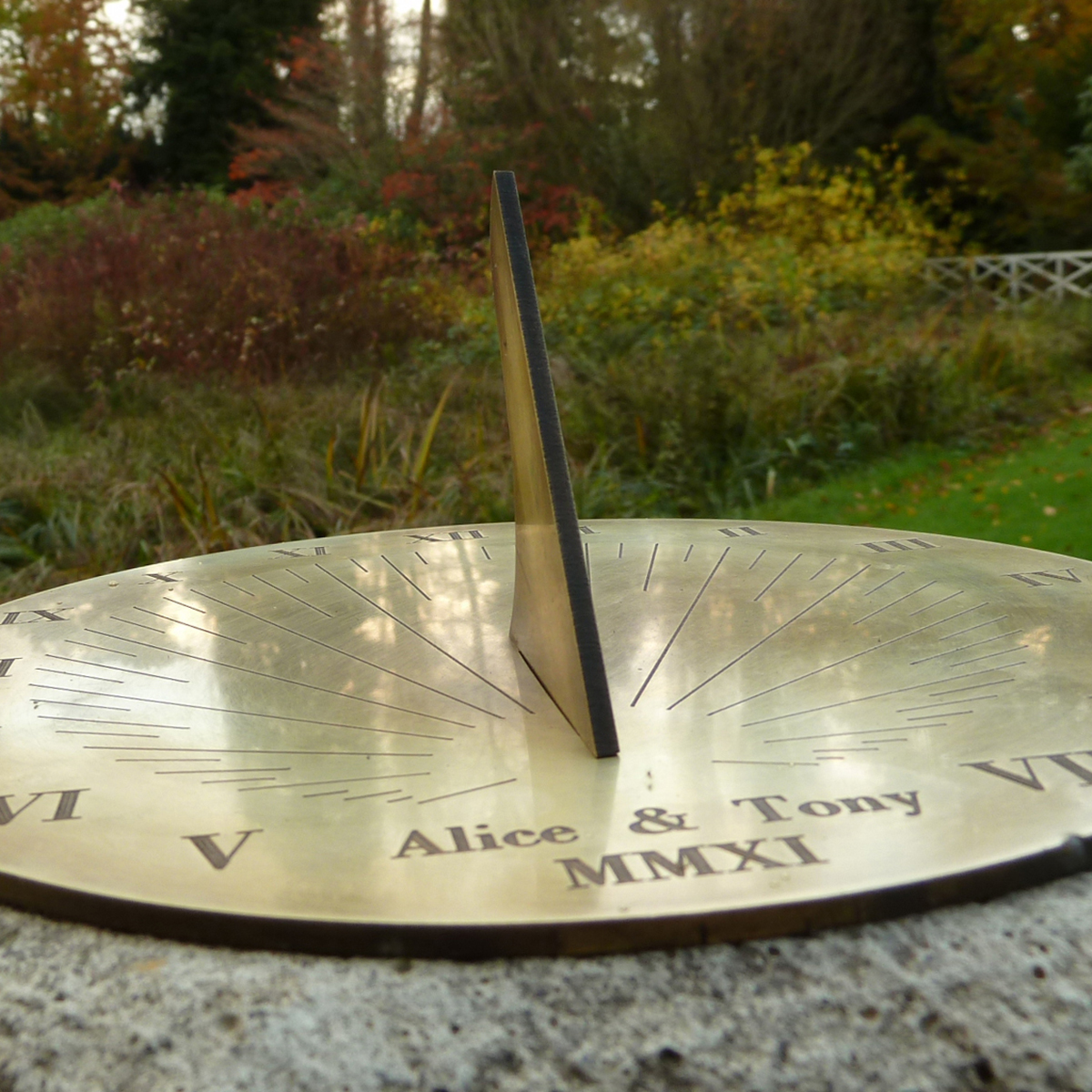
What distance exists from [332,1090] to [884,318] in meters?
6.44

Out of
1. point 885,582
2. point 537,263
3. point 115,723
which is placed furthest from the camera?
point 537,263

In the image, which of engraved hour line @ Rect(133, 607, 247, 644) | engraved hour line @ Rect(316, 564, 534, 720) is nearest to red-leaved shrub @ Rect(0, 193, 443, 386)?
engraved hour line @ Rect(316, 564, 534, 720)

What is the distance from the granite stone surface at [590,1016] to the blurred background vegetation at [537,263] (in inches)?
123

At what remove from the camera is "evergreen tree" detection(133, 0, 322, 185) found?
15.3 m

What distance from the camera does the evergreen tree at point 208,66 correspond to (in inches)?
602

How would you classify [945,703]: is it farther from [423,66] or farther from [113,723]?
[423,66]

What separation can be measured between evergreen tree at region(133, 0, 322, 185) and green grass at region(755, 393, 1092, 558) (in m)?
12.2

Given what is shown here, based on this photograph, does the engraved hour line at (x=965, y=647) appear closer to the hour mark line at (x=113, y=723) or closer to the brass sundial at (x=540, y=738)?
the brass sundial at (x=540, y=738)

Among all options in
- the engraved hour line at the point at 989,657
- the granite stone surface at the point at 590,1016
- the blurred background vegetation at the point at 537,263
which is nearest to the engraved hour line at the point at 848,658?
the engraved hour line at the point at 989,657

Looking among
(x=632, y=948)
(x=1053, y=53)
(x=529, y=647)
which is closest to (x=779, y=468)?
(x=529, y=647)

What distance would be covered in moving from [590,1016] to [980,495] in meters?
4.58

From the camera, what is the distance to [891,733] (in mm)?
1384

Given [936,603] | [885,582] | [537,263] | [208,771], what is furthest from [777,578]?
[537,263]

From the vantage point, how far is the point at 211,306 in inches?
282
